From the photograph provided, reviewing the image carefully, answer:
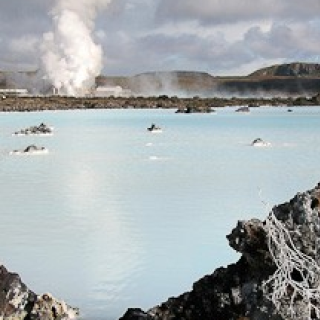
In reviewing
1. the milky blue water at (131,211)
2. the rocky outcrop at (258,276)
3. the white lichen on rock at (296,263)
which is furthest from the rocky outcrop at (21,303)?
the white lichen on rock at (296,263)

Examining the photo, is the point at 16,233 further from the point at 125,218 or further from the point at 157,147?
the point at 157,147

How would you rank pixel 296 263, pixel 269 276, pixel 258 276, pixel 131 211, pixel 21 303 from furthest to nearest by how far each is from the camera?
pixel 131 211 → pixel 21 303 → pixel 258 276 → pixel 296 263 → pixel 269 276

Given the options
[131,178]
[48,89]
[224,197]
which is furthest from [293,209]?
[48,89]

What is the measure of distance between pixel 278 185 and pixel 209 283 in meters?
7.65

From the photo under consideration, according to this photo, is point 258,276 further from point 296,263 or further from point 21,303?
point 21,303

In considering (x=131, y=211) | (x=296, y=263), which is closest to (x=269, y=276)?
(x=296, y=263)

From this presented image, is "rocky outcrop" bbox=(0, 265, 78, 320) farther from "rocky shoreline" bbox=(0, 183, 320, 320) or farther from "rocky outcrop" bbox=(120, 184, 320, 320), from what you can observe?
"rocky outcrop" bbox=(120, 184, 320, 320)

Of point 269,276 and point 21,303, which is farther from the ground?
point 269,276

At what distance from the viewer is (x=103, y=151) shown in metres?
17.7

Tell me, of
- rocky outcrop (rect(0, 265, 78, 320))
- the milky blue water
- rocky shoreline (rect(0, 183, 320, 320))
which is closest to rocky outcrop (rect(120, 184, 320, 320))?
rocky shoreline (rect(0, 183, 320, 320))

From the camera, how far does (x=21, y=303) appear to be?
4.16 m

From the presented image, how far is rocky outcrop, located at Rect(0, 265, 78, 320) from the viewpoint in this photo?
161 inches

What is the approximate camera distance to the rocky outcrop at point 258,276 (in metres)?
3.06

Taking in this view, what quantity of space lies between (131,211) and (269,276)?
577 cm
